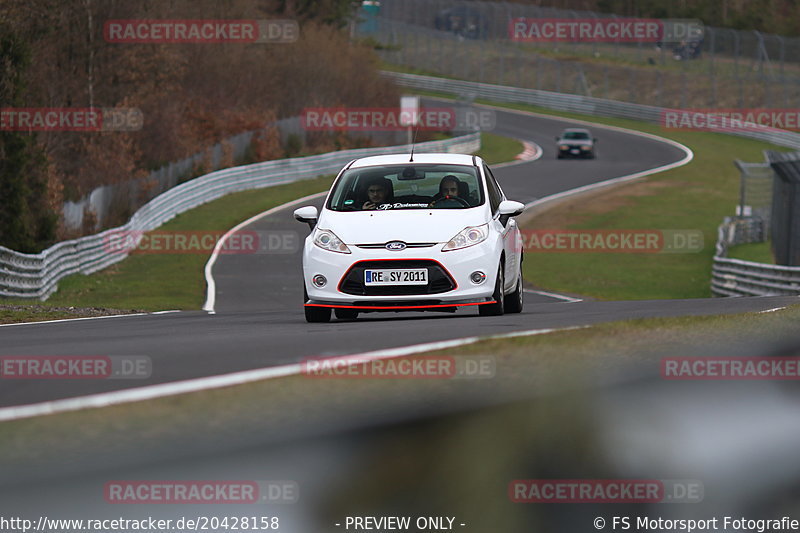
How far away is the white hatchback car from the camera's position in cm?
1070

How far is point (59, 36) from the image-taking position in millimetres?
42188

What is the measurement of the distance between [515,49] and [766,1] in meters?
32.0

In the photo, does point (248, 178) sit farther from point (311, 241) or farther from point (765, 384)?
point (765, 384)

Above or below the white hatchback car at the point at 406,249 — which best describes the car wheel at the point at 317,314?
below

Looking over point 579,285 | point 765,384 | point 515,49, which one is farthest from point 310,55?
point 765,384
